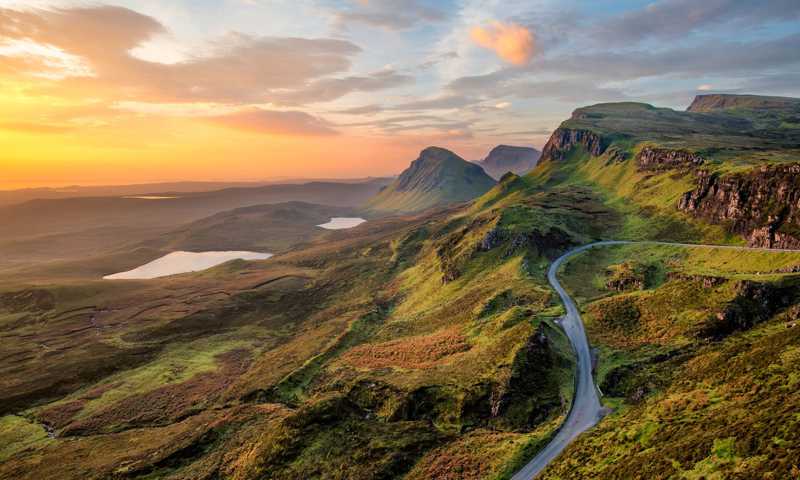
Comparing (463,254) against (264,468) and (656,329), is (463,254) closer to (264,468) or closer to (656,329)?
(656,329)

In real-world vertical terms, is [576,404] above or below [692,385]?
below

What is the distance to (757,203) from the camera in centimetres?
10019

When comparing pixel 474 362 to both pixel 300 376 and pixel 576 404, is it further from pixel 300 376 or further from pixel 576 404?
pixel 300 376

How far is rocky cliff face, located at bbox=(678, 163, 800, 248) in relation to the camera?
88.1 m

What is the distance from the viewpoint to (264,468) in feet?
171

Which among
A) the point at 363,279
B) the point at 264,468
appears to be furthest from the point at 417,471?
the point at 363,279

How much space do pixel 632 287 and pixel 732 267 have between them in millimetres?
19735

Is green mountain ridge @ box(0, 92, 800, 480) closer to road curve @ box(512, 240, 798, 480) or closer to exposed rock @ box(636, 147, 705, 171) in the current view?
road curve @ box(512, 240, 798, 480)

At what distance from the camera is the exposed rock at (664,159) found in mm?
153250

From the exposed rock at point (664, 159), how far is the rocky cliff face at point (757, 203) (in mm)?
33803

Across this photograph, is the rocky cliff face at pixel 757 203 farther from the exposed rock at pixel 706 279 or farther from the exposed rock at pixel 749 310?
the exposed rock at pixel 749 310

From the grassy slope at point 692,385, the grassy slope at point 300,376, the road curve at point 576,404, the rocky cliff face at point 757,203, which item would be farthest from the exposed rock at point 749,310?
the rocky cliff face at point 757,203

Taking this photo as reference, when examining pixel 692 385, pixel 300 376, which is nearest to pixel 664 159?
pixel 692 385

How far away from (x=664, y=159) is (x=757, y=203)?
81007mm
